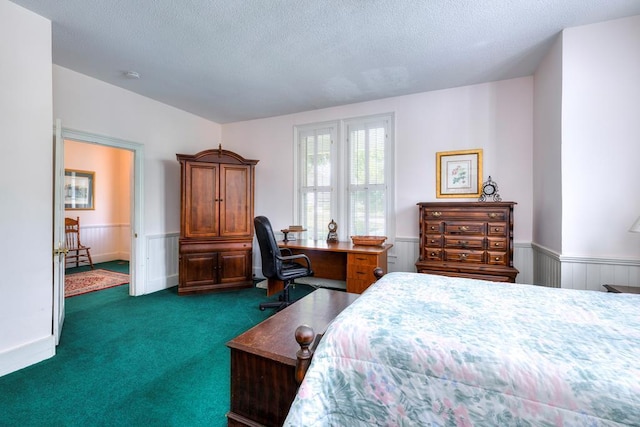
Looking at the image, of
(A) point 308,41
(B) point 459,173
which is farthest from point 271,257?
(B) point 459,173

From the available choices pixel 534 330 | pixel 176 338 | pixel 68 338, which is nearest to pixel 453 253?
pixel 534 330

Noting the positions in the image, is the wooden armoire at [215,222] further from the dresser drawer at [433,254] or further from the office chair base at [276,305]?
the dresser drawer at [433,254]

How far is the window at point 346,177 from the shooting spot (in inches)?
157

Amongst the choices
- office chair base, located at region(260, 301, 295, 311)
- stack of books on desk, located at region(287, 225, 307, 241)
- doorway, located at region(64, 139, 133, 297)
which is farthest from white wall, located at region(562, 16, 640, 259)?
doorway, located at region(64, 139, 133, 297)

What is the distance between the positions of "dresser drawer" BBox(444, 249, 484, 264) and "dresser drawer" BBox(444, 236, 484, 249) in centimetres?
5

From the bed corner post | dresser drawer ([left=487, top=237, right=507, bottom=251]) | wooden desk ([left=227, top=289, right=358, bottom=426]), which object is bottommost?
wooden desk ([left=227, top=289, right=358, bottom=426])

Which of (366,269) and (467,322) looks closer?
(467,322)

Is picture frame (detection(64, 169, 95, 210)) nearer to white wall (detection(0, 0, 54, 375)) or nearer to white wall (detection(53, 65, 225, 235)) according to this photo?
white wall (detection(53, 65, 225, 235))

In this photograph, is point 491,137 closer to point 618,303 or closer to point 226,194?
point 618,303

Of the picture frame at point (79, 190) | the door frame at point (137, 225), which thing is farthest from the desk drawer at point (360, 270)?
the picture frame at point (79, 190)

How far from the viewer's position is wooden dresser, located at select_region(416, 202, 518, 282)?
9.50 ft

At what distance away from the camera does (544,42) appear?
8.43 ft

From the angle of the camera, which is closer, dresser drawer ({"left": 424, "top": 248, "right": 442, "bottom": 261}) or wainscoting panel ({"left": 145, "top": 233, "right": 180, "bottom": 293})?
dresser drawer ({"left": 424, "top": 248, "right": 442, "bottom": 261})

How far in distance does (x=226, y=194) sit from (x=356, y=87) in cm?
239
